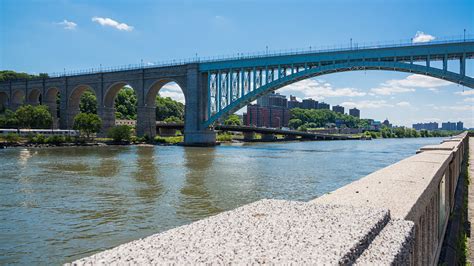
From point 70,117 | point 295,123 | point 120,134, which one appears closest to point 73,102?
point 70,117

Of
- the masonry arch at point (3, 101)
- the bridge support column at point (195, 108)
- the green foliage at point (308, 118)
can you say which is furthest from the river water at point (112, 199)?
the green foliage at point (308, 118)

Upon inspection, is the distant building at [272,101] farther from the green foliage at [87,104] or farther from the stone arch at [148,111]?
the stone arch at [148,111]

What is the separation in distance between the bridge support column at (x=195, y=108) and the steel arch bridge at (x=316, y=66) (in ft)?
3.57

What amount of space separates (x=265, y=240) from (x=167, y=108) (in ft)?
375

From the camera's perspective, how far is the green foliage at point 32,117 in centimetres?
6406

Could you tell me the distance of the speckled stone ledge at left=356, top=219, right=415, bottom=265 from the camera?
8.00ft

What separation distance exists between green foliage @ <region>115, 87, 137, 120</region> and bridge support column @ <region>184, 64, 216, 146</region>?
1934 inches

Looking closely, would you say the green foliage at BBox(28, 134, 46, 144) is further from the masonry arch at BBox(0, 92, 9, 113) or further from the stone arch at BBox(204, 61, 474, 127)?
the masonry arch at BBox(0, 92, 9, 113)

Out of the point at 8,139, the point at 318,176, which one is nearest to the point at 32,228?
the point at 318,176

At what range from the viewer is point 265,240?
8.70 ft

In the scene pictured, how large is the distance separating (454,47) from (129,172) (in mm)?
34875

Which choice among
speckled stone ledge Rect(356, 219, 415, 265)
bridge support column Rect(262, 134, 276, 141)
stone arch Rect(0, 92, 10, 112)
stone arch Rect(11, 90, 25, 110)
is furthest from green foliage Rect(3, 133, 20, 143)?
speckled stone ledge Rect(356, 219, 415, 265)

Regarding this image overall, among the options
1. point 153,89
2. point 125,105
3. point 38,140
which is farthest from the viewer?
point 125,105

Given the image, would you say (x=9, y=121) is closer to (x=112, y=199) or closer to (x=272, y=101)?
(x=112, y=199)
